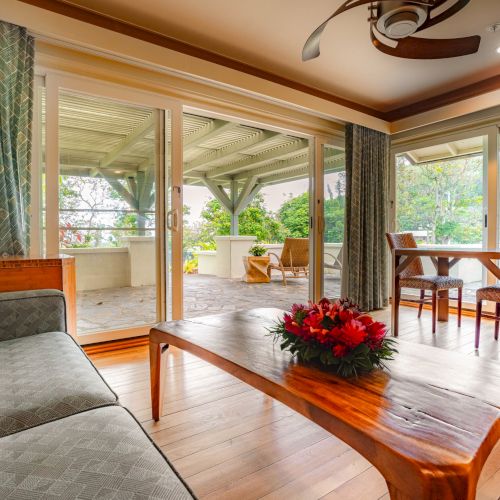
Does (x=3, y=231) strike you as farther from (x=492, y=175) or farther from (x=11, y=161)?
(x=492, y=175)

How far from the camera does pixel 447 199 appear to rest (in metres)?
4.23

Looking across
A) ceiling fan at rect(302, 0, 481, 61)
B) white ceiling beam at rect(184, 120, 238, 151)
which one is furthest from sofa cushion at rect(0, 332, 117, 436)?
white ceiling beam at rect(184, 120, 238, 151)

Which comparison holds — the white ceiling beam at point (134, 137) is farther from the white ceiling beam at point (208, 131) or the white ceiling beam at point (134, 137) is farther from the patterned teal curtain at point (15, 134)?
the white ceiling beam at point (208, 131)

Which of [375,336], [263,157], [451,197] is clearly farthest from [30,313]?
[263,157]

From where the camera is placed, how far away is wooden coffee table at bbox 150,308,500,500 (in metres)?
0.62

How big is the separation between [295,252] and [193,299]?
2.43 m

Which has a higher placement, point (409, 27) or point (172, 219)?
point (409, 27)

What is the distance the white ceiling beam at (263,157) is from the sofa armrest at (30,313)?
15.7 feet

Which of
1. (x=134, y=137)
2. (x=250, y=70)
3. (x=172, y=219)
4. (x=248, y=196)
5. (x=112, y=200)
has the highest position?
(x=250, y=70)

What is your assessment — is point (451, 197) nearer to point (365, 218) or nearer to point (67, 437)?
point (365, 218)

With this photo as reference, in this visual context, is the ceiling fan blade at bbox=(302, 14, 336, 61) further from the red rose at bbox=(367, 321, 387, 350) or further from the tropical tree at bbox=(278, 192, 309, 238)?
the tropical tree at bbox=(278, 192, 309, 238)

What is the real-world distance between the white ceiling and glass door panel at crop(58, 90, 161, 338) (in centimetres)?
72

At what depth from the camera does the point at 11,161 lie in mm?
2168

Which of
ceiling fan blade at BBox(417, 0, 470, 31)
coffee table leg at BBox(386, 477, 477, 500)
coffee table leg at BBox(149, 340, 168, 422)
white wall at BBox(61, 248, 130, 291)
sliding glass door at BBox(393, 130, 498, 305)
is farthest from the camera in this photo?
sliding glass door at BBox(393, 130, 498, 305)
